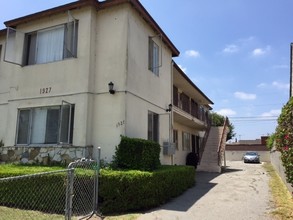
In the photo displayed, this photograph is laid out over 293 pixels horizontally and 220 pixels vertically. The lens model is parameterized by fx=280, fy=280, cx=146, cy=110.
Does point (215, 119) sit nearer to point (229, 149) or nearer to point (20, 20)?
point (229, 149)

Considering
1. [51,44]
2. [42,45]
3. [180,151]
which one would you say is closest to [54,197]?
[51,44]

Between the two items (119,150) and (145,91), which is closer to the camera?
Result: (119,150)

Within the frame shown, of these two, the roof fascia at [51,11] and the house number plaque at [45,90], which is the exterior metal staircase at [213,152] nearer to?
the house number plaque at [45,90]

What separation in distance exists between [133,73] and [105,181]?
4.60 metres

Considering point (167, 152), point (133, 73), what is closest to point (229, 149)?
point (167, 152)

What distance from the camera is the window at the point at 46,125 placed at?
10.4 meters

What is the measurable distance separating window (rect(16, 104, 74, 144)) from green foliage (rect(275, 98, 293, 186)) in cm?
728

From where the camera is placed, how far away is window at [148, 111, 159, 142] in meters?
12.7

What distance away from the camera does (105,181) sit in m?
7.96

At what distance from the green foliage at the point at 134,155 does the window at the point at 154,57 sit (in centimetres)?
461

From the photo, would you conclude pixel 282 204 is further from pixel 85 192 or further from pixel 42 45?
pixel 42 45

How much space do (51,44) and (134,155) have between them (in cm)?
592

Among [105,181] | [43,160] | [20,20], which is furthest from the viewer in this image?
[20,20]

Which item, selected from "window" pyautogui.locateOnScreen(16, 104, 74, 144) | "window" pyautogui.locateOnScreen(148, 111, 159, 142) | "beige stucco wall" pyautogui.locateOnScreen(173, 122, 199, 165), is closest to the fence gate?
"window" pyautogui.locateOnScreen(16, 104, 74, 144)
